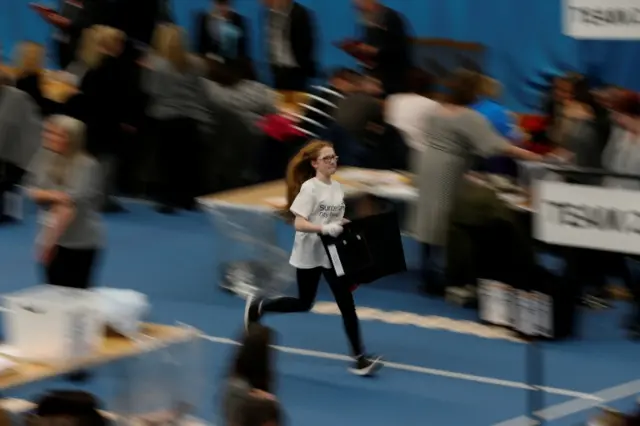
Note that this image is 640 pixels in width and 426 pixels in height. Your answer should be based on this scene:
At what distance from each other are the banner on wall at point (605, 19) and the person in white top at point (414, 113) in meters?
4.93

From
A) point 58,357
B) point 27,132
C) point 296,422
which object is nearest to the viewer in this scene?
point 58,357

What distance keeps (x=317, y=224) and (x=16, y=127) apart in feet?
17.4

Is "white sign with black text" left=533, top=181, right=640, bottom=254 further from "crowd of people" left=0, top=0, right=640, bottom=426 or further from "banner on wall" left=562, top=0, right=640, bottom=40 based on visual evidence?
"crowd of people" left=0, top=0, right=640, bottom=426

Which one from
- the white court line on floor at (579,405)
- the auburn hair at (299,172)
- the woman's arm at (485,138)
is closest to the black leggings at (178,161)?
the woman's arm at (485,138)

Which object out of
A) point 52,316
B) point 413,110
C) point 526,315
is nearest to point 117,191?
point 413,110

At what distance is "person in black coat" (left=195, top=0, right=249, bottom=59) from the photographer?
14625mm

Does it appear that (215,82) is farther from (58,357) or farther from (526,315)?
(58,357)

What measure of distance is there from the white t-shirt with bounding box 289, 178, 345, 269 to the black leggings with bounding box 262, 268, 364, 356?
9 centimetres

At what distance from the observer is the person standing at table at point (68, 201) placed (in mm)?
8477

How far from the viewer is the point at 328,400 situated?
28.7 feet

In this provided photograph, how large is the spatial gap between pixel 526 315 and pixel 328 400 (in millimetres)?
1979

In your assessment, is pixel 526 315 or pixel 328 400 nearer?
pixel 328 400

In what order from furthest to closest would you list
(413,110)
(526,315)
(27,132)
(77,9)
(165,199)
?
(77,9), (165,199), (27,132), (413,110), (526,315)

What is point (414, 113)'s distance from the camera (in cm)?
1125
